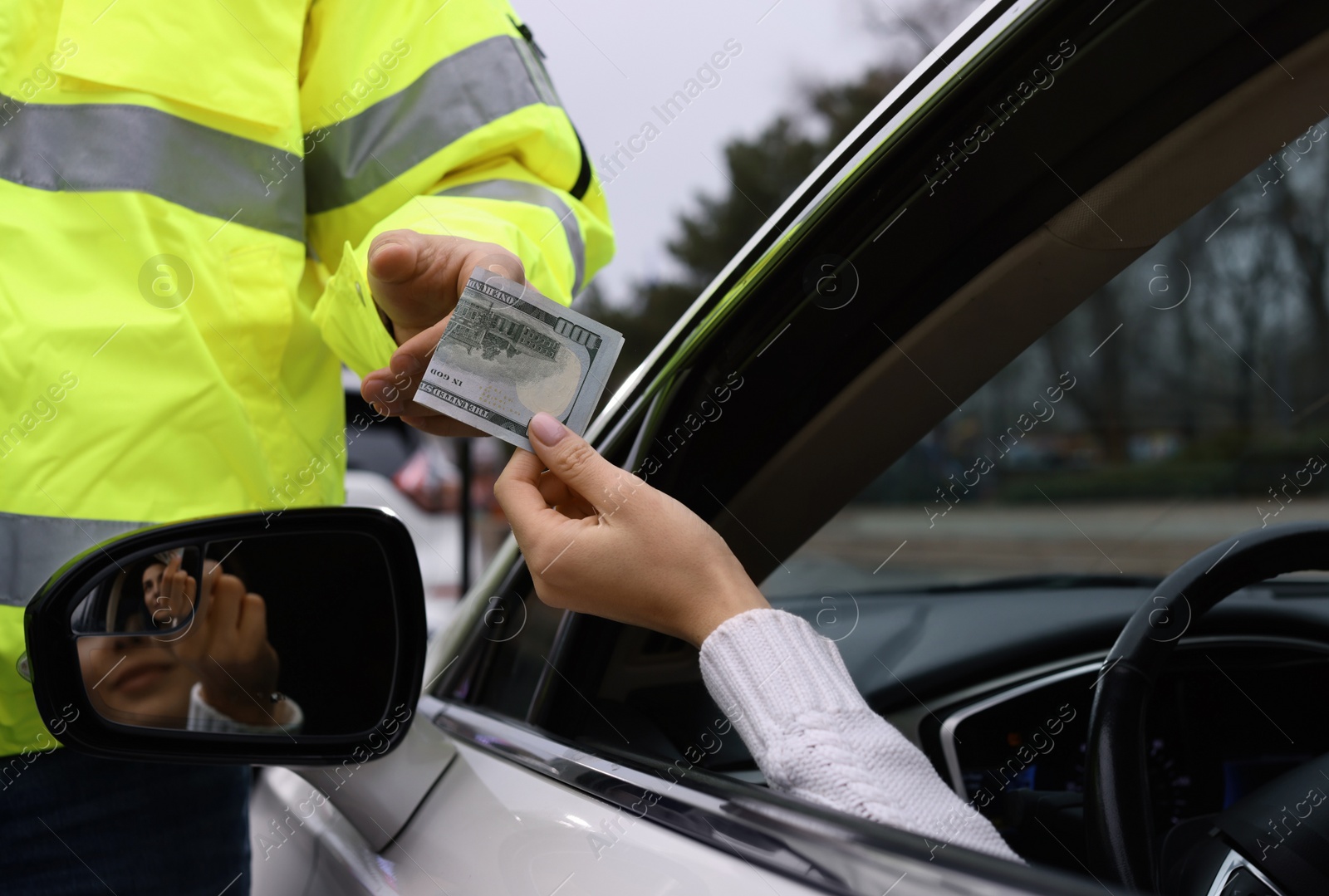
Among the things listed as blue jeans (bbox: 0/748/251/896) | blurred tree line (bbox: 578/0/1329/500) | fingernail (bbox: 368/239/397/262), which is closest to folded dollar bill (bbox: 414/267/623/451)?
fingernail (bbox: 368/239/397/262)

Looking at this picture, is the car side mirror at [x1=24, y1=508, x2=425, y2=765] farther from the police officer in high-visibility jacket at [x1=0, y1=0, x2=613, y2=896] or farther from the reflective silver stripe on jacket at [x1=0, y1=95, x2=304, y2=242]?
the reflective silver stripe on jacket at [x1=0, y1=95, x2=304, y2=242]

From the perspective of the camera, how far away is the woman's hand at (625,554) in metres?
0.74

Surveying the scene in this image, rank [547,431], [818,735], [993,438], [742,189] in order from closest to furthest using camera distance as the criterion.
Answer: [818,735], [547,431], [993,438], [742,189]

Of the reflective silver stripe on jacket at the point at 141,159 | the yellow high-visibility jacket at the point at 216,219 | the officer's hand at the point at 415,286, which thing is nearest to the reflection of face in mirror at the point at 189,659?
the yellow high-visibility jacket at the point at 216,219

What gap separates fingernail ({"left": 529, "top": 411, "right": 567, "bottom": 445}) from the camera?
0.83 meters

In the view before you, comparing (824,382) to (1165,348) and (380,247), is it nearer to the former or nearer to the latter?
(380,247)

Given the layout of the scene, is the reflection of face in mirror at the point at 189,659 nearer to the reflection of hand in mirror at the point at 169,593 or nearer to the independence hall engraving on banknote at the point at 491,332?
the reflection of hand in mirror at the point at 169,593

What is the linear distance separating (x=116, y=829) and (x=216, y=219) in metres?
0.73

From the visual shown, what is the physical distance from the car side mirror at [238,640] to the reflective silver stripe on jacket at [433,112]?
0.51m

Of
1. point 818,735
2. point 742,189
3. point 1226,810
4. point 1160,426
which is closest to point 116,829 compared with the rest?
point 818,735

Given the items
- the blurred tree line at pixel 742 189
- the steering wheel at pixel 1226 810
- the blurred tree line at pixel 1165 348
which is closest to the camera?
the steering wheel at pixel 1226 810

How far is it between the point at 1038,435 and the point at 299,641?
2037 cm

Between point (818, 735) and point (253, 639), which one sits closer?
point (818, 735)

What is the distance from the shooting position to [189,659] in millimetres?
1039
